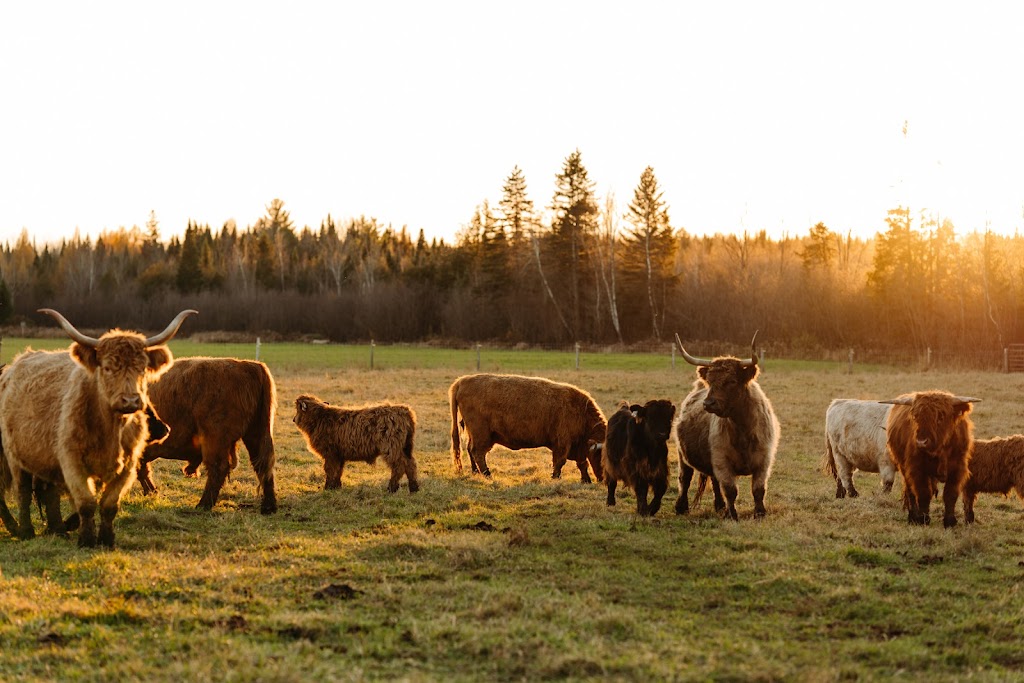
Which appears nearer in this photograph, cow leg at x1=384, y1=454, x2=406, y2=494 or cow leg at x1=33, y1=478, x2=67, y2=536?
cow leg at x1=33, y1=478, x2=67, y2=536

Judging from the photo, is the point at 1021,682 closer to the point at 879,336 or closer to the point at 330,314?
the point at 879,336

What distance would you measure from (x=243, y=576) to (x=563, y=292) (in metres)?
61.7

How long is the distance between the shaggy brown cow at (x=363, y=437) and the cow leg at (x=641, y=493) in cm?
297

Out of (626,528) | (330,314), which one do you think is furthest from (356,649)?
(330,314)

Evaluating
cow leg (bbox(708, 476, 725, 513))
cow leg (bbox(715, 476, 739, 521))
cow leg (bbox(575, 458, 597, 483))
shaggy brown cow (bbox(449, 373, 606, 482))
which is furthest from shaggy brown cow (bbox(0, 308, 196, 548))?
cow leg (bbox(575, 458, 597, 483))

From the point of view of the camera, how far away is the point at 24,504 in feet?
28.7

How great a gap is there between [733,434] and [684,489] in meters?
0.93

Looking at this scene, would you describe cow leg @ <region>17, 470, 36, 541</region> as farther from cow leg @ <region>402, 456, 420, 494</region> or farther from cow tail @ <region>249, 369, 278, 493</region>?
cow leg @ <region>402, 456, 420, 494</region>

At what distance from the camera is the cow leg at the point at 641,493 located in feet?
34.5

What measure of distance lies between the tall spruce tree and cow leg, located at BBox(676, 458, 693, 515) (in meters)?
53.6

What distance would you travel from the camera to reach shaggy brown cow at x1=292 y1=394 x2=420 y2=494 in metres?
12.0

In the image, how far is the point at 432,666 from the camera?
5.12 meters

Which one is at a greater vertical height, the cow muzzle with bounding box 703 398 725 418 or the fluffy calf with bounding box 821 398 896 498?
the cow muzzle with bounding box 703 398 725 418

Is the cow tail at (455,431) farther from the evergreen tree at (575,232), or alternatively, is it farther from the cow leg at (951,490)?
the evergreen tree at (575,232)
